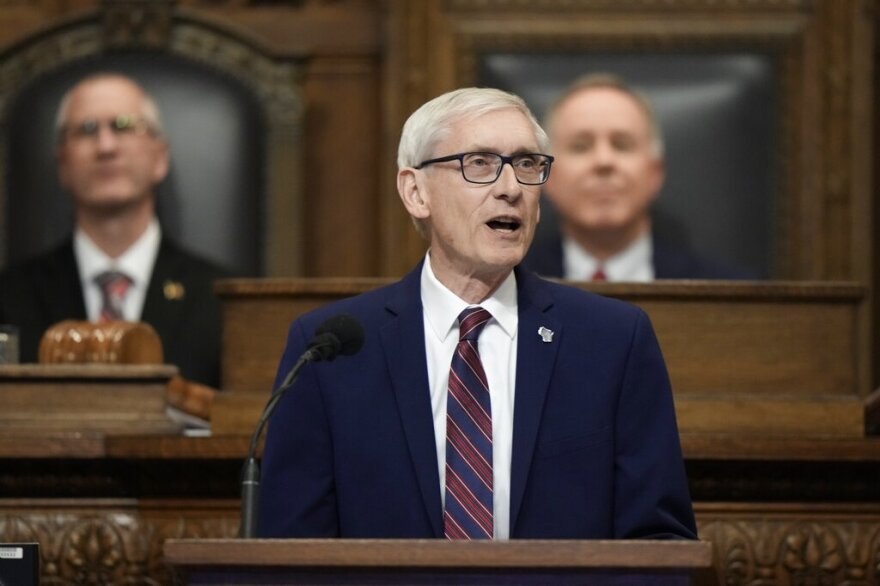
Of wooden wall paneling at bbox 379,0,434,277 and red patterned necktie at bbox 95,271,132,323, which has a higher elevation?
wooden wall paneling at bbox 379,0,434,277

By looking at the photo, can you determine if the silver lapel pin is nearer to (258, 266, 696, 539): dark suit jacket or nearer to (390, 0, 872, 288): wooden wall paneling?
(258, 266, 696, 539): dark suit jacket

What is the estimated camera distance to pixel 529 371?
→ 290 cm

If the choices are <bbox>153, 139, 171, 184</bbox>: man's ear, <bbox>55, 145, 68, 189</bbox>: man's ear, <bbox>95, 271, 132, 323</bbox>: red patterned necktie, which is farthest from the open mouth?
<bbox>55, 145, 68, 189</bbox>: man's ear

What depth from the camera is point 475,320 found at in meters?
2.97

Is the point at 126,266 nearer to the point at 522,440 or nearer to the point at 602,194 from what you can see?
the point at 602,194

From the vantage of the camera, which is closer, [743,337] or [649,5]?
[743,337]

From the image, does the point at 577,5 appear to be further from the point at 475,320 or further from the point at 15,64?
the point at 475,320

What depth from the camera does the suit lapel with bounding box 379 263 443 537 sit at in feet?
9.27

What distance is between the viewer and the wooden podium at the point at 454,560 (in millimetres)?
2225

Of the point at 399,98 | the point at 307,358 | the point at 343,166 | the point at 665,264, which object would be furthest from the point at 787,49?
the point at 307,358

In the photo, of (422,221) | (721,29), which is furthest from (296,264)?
(422,221)

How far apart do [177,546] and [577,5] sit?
3.84m

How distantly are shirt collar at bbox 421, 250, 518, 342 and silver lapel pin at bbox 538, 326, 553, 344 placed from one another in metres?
0.07

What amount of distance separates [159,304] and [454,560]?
124 inches
